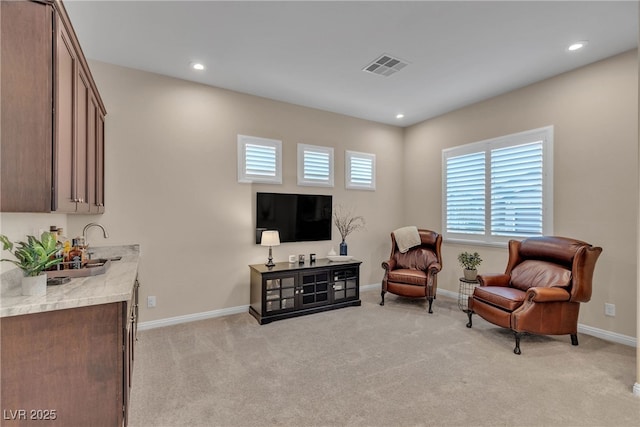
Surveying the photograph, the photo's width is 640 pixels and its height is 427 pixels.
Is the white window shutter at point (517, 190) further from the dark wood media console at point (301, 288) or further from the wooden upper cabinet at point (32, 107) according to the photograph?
the wooden upper cabinet at point (32, 107)

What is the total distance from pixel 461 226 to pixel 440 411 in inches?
130

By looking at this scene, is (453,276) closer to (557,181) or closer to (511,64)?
(557,181)

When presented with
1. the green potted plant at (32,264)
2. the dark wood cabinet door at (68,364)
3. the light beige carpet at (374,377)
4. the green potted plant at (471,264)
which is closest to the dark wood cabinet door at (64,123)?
the green potted plant at (32,264)

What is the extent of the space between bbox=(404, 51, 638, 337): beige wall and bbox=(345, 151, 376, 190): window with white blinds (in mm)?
2060

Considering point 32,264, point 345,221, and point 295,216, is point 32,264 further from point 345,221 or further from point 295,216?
point 345,221

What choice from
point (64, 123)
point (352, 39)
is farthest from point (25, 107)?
point (352, 39)

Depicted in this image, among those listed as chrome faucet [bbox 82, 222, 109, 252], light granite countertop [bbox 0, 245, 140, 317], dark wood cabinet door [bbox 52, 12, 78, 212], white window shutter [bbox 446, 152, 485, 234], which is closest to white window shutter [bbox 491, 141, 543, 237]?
white window shutter [bbox 446, 152, 485, 234]

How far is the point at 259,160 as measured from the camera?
14.0 ft

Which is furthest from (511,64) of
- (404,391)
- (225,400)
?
(225,400)

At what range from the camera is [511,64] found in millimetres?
3393

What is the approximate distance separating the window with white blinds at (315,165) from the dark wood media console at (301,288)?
129 cm

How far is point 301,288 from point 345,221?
1566 mm

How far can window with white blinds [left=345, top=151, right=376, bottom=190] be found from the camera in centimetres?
514

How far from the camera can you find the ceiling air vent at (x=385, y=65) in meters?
3.30
